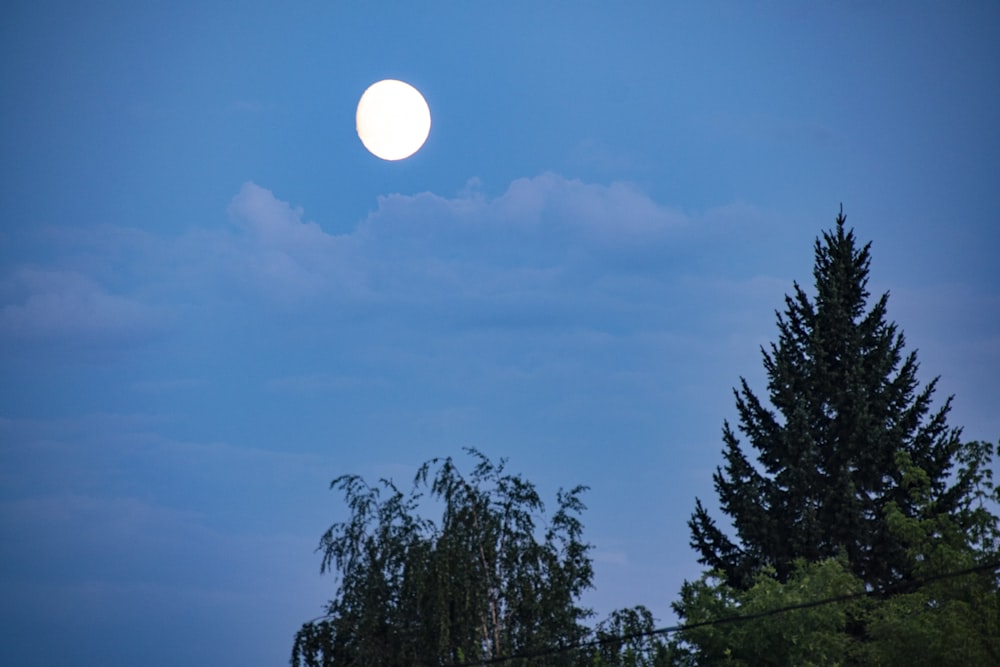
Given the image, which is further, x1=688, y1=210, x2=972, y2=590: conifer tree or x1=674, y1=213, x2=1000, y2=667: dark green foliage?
x1=688, y1=210, x2=972, y2=590: conifer tree

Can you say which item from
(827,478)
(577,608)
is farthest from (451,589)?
(827,478)

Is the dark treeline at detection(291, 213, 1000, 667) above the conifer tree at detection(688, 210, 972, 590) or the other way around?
the other way around

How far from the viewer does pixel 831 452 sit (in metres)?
38.9

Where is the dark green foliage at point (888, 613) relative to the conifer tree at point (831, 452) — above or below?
below

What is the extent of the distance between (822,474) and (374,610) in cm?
1954

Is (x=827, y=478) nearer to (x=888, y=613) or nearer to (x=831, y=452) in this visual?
(x=831, y=452)

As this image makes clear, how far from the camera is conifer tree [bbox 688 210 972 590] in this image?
121ft

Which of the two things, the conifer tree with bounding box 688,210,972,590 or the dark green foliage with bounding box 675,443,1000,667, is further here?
the conifer tree with bounding box 688,210,972,590

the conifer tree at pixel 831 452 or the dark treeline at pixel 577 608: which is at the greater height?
the conifer tree at pixel 831 452

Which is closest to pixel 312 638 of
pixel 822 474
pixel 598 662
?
pixel 598 662

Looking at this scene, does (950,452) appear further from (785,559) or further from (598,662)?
(598,662)

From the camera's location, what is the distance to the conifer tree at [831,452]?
3691 centimetres

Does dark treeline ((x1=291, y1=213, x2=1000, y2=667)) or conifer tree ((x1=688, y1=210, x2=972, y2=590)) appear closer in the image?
dark treeline ((x1=291, y1=213, x2=1000, y2=667))

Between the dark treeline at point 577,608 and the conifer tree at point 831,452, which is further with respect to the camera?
the conifer tree at point 831,452
